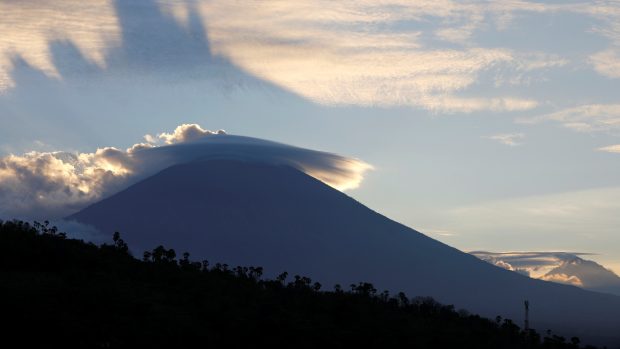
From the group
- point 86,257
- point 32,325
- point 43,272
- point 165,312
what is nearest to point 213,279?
point 86,257

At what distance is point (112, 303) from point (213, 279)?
4506cm

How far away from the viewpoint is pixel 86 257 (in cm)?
12825

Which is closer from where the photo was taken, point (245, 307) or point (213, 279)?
point (245, 307)

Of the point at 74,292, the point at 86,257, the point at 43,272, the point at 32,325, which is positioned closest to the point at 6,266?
the point at 43,272

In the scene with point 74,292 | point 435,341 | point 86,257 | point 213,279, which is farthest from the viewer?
point 213,279

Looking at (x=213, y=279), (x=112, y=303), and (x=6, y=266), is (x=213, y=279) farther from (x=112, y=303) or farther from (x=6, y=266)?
(x=112, y=303)

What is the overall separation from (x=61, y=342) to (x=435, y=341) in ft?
158

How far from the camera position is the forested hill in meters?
85.5

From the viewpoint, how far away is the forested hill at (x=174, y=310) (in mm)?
85500

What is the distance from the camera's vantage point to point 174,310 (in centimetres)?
10244

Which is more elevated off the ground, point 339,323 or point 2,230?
point 2,230

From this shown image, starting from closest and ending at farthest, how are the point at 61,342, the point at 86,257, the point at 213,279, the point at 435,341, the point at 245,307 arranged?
the point at 61,342 → the point at 435,341 → the point at 245,307 → the point at 86,257 → the point at 213,279

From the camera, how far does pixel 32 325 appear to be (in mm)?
81875

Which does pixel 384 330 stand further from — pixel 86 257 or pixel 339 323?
pixel 86 257
